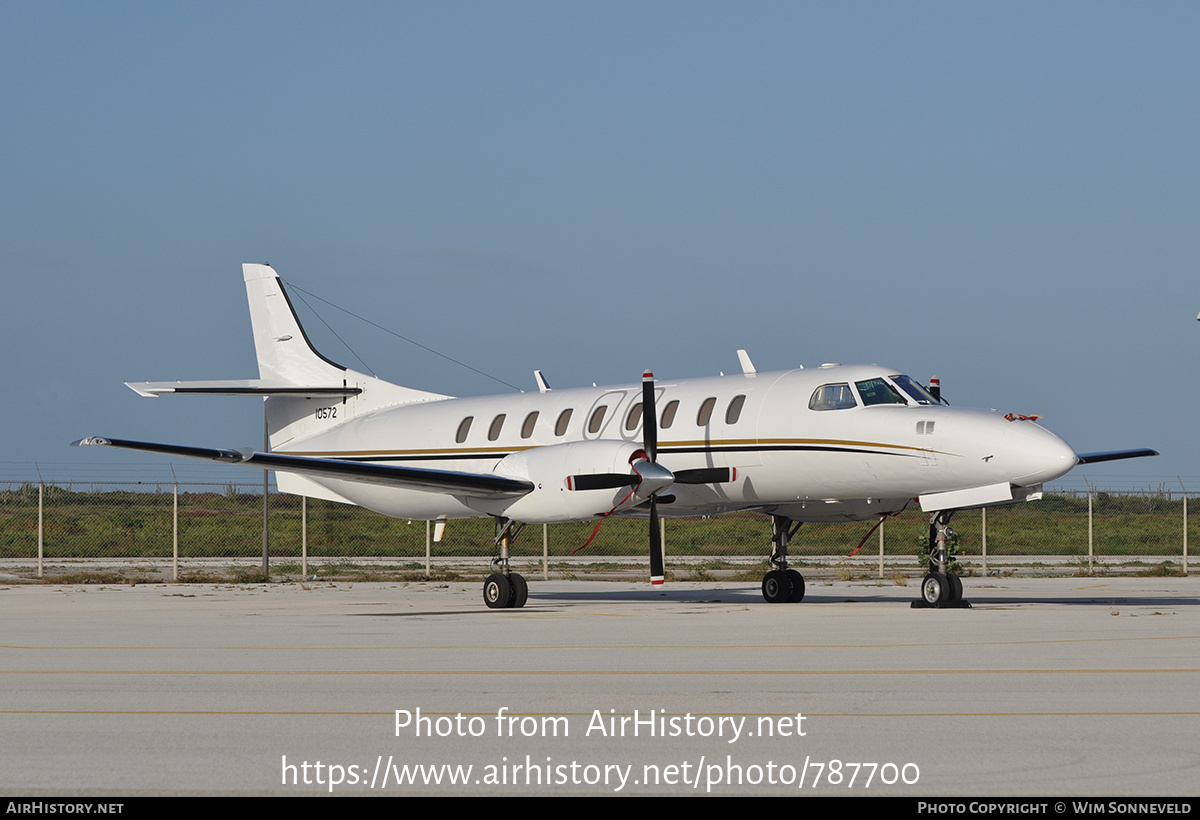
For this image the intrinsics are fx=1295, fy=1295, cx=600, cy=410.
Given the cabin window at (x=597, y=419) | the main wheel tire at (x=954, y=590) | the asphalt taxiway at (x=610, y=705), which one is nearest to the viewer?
the asphalt taxiway at (x=610, y=705)

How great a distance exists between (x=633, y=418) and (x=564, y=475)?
237 cm

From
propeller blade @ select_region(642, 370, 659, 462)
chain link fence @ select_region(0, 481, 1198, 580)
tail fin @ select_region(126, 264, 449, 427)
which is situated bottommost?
chain link fence @ select_region(0, 481, 1198, 580)

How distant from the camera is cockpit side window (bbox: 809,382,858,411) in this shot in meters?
20.0

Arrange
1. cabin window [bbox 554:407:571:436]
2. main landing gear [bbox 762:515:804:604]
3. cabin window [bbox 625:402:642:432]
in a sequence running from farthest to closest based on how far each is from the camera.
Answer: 1. cabin window [bbox 554:407:571:436]
2. main landing gear [bbox 762:515:804:604]
3. cabin window [bbox 625:402:642:432]

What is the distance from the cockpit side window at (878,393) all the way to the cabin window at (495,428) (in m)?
7.05

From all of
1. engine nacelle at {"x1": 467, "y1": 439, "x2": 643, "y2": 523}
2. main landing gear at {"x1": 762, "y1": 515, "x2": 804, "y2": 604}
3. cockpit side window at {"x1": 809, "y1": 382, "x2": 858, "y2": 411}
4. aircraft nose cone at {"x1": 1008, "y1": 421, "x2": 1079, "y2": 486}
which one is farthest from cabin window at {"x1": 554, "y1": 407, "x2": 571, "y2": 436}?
aircraft nose cone at {"x1": 1008, "y1": 421, "x2": 1079, "y2": 486}

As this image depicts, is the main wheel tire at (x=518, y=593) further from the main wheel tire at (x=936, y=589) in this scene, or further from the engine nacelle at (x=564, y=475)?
the main wheel tire at (x=936, y=589)

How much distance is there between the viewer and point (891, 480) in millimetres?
19500

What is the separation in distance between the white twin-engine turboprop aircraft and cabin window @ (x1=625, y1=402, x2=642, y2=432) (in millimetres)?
28

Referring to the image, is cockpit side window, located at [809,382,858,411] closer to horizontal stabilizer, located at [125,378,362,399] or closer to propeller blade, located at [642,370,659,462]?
propeller blade, located at [642,370,659,462]

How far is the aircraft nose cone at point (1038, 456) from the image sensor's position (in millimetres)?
17938

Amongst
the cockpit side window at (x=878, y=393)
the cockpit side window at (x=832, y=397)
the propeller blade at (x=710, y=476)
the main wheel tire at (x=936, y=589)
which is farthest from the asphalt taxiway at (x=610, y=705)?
the cockpit side window at (x=832, y=397)

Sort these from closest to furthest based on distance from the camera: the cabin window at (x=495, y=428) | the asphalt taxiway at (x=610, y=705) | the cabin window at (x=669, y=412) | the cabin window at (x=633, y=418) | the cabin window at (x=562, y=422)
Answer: the asphalt taxiway at (x=610, y=705)
the cabin window at (x=669, y=412)
the cabin window at (x=633, y=418)
the cabin window at (x=562, y=422)
the cabin window at (x=495, y=428)
